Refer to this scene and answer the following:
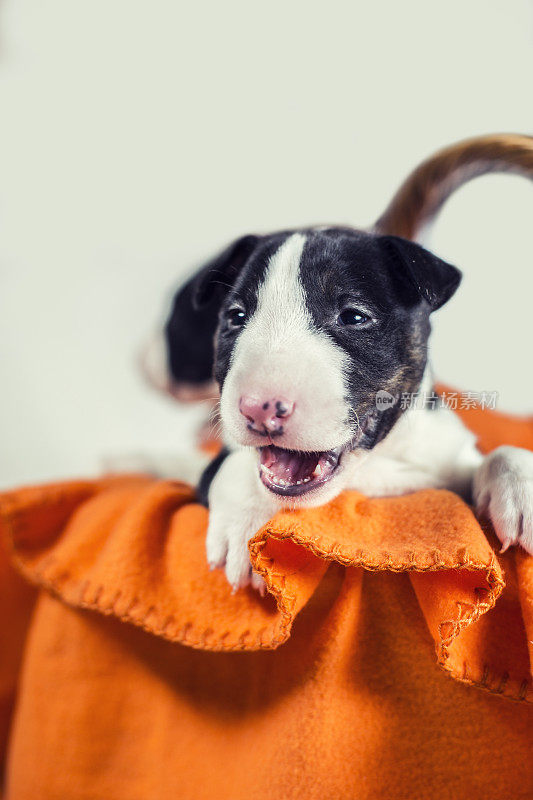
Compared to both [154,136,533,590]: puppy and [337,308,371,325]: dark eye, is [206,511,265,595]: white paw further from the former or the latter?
[337,308,371,325]: dark eye

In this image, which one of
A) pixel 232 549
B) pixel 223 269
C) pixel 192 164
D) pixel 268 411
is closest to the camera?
pixel 268 411

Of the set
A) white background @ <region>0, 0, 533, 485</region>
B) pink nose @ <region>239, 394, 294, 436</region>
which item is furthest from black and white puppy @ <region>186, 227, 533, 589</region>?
white background @ <region>0, 0, 533, 485</region>

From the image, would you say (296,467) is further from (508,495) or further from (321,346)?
(508,495)

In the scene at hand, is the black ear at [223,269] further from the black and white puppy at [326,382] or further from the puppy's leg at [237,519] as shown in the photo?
the puppy's leg at [237,519]

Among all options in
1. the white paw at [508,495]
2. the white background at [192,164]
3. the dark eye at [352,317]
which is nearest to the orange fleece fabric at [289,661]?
the white paw at [508,495]

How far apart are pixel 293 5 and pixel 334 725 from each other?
116cm

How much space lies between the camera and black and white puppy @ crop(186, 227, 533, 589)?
0.73 metres

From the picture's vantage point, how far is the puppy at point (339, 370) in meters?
0.73

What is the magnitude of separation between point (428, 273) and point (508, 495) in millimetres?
277

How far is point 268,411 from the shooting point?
2.25 ft

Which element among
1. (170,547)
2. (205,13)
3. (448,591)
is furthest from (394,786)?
(205,13)

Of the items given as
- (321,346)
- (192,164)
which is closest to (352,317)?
(321,346)

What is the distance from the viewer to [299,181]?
1.33 metres

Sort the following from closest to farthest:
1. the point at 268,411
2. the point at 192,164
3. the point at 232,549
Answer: the point at 268,411, the point at 232,549, the point at 192,164
